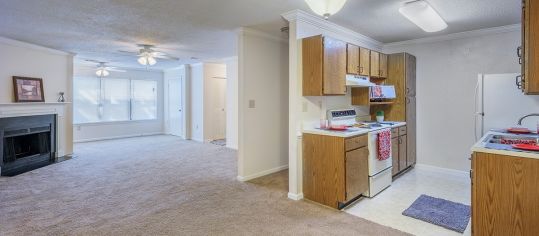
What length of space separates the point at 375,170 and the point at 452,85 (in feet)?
6.99

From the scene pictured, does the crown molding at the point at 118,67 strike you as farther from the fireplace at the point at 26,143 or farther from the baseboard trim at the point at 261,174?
the baseboard trim at the point at 261,174

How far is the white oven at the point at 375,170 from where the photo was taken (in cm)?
333

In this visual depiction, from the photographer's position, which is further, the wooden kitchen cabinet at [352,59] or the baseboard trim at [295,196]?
the wooden kitchen cabinet at [352,59]

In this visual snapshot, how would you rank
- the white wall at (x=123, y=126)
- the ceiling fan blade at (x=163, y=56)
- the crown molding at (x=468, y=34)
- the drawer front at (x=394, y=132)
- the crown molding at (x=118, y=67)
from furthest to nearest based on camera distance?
the white wall at (x=123, y=126) < the crown molding at (x=118, y=67) < the ceiling fan blade at (x=163, y=56) < the drawer front at (x=394, y=132) < the crown molding at (x=468, y=34)

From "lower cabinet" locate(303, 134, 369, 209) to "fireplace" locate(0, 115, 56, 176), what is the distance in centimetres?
466

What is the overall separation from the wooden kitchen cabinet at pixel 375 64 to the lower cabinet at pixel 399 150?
863 mm

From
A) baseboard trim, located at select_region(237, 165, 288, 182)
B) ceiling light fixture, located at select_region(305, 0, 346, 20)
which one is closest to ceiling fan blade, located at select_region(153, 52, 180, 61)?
baseboard trim, located at select_region(237, 165, 288, 182)

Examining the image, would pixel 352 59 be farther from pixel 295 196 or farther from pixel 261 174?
pixel 261 174

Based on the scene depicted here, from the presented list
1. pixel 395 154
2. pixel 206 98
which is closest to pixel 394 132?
pixel 395 154

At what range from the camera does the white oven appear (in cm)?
333

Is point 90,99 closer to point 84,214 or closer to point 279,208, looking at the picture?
point 84,214

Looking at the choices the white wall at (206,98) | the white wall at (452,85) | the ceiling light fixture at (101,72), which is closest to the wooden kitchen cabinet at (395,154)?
the white wall at (452,85)

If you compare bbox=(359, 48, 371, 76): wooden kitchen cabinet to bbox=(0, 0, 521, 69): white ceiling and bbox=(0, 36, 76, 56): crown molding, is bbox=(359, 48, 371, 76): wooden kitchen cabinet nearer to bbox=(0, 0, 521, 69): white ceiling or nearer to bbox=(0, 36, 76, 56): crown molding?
bbox=(0, 0, 521, 69): white ceiling

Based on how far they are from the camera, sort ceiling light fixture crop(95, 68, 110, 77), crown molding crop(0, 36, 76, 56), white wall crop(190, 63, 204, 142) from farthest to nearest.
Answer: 1. white wall crop(190, 63, 204, 142)
2. ceiling light fixture crop(95, 68, 110, 77)
3. crown molding crop(0, 36, 76, 56)
